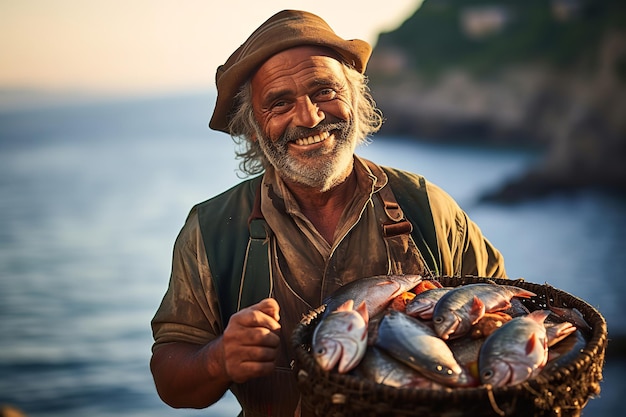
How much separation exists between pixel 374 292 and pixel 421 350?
412 mm

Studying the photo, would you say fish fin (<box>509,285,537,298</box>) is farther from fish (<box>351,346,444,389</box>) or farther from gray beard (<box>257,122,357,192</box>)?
gray beard (<box>257,122,357,192</box>)

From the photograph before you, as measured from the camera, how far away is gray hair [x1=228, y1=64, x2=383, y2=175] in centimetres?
296

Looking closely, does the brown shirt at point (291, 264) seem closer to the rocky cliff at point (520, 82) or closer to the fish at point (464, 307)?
the fish at point (464, 307)

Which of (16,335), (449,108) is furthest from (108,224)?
(449,108)

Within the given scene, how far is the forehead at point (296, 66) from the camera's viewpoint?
9.03ft

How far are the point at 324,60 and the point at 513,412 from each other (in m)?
1.52

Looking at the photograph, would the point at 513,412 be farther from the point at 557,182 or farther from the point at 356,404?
the point at 557,182

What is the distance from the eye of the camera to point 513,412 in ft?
5.76

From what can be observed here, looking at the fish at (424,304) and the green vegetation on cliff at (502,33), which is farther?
the green vegetation on cliff at (502,33)

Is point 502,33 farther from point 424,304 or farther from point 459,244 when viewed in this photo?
point 424,304

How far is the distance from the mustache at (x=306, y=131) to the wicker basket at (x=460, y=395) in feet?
3.21

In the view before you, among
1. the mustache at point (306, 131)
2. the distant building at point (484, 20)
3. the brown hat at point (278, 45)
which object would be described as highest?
the distant building at point (484, 20)

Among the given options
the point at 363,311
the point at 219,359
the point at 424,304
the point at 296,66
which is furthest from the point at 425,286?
the point at 296,66

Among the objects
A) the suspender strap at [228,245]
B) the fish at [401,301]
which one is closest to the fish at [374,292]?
the fish at [401,301]
